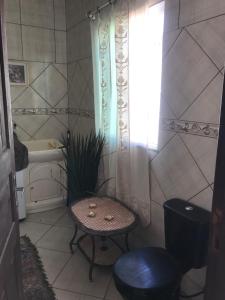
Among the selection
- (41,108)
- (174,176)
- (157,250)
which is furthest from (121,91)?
(41,108)

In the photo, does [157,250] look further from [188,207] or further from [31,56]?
[31,56]

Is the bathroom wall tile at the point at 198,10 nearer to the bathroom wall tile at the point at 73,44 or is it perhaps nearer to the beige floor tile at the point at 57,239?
the bathroom wall tile at the point at 73,44

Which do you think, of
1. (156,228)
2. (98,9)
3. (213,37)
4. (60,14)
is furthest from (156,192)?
(60,14)

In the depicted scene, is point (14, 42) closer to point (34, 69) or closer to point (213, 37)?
point (34, 69)

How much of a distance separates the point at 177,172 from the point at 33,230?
1655 millimetres

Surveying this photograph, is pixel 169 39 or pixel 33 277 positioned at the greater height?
pixel 169 39

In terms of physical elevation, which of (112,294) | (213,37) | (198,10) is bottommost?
(112,294)

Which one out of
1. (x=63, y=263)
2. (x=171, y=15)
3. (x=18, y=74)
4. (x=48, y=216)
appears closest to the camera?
(x=171, y=15)

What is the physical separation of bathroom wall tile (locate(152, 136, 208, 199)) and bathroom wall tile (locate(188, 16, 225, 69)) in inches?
21.0

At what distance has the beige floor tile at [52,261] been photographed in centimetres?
203

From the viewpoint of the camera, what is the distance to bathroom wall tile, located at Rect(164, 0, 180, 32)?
5.26ft

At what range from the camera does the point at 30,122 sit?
10.5 ft

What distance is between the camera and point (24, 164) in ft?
8.38

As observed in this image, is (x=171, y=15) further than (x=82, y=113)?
No
